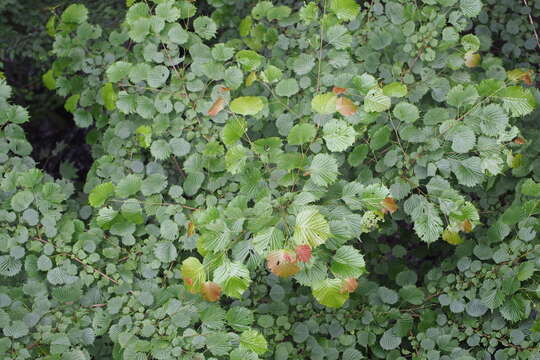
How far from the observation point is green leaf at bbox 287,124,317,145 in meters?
1.47

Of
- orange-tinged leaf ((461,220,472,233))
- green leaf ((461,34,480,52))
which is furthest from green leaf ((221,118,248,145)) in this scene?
green leaf ((461,34,480,52))

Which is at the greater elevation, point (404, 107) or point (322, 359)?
point (404, 107)

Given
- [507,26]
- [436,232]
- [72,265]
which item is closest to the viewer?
[436,232]

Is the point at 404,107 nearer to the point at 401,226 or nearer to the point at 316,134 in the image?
the point at 316,134

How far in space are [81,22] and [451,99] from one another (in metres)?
1.17

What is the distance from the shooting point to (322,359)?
1592 millimetres

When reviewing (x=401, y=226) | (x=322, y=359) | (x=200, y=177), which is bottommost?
(x=401, y=226)

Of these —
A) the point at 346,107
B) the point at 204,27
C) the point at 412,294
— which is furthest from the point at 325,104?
the point at 412,294

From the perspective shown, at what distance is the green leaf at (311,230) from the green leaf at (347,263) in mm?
124

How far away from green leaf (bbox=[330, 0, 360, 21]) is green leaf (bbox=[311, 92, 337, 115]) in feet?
0.92

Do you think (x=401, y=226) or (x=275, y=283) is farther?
(x=401, y=226)

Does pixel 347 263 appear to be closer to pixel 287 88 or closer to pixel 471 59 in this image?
pixel 287 88

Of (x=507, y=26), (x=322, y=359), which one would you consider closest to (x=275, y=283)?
(x=322, y=359)

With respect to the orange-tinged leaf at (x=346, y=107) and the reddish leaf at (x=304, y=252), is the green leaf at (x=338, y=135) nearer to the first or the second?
the orange-tinged leaf at (x=346, y=107)
